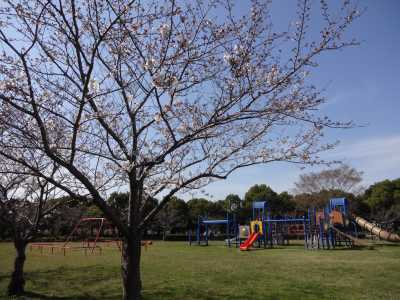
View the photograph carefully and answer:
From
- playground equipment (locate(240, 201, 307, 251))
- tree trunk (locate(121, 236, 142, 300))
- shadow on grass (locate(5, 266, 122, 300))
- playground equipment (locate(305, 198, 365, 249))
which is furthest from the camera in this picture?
playground equipment (locate(240, 201, 307, 251))

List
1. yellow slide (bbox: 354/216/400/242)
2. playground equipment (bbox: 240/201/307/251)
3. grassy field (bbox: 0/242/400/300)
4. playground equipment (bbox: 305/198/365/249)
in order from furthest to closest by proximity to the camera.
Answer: playground equipment (bbox: 240/201/307/251) < playground equipment (bbox: 305/198/365/249) < yellow slide (bbox: 354/216/400/242) < grassy field (bbox: 0/242/400/300)

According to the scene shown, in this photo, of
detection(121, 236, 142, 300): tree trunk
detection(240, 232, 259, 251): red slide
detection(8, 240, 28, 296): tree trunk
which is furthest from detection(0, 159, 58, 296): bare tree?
detection(240, 232, 259, 251): red slide

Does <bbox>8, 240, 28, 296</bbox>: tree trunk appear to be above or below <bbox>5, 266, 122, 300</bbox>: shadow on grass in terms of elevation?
above

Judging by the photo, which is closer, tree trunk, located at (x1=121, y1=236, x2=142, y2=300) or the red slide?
tree trunk, located at (x1=121, y1=236, x2=142, y2=300)

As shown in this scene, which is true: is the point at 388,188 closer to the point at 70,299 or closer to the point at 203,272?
the point at 203,272

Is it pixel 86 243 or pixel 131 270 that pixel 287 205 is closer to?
pixel 86 243

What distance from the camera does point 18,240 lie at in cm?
799

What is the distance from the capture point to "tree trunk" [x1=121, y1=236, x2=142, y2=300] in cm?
494

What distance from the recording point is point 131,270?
496 centimetres

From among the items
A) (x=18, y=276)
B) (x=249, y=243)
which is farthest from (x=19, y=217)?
(x=249, y=243)

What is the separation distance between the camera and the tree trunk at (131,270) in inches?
195

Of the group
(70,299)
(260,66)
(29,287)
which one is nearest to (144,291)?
(70,299)

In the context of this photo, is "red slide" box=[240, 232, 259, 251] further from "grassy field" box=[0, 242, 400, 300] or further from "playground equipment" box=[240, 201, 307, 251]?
"grassy field" box=[0, 242, 400, 300]

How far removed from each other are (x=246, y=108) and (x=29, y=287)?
7240 mm
